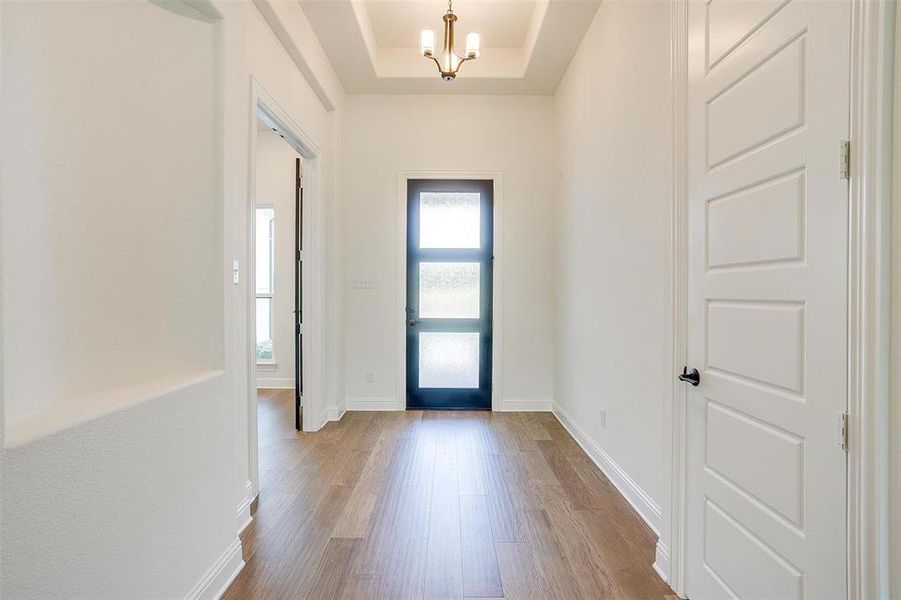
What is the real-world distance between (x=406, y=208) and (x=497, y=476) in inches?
107

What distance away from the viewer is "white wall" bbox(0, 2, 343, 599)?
44.0 inches

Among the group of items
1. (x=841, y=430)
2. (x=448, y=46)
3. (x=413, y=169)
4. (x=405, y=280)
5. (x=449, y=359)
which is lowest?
Result: (x=449, y=359)

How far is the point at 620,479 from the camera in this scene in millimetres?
2516

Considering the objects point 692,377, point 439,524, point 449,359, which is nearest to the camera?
point 692,377

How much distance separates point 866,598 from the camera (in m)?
0.99

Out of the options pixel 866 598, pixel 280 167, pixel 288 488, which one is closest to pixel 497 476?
pixel 288 488

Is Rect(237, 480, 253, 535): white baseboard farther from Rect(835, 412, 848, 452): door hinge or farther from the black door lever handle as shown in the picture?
Rect(835, 412, 848, 452): door hinge

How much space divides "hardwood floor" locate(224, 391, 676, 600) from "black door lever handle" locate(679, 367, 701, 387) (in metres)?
0.87

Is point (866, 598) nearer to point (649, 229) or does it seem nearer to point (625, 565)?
point (625, 565)

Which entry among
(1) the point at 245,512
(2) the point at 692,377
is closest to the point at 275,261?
(1) the point at 245,512

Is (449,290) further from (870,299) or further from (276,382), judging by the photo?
(870,299)

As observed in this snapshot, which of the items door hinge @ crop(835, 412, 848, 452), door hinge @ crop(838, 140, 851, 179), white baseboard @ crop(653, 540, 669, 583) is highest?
door hinge @ crop(838, 140, 851, 179)

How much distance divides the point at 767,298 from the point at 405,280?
3.29 m

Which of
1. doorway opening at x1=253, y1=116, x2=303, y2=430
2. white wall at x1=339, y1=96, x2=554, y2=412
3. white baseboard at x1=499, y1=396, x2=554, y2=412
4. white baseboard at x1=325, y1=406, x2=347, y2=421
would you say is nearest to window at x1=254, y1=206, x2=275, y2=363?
doorway opening at x1=253, y1=116, x2=303, y2=430
